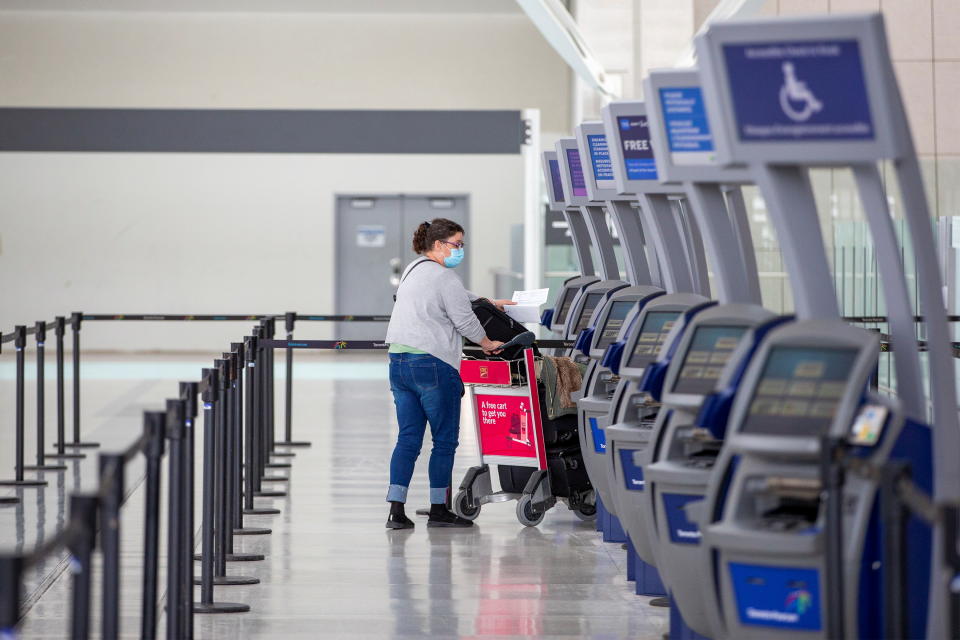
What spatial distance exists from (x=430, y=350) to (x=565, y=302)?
4.04ft

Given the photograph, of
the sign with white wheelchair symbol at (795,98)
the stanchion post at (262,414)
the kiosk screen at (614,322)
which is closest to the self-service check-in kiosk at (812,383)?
the sign with white wheelchair symbol at (795,98)

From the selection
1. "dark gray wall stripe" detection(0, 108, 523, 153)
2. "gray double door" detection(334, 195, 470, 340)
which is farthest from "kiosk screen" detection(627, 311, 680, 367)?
"gray double door" detection(334, 195, 470, 340)

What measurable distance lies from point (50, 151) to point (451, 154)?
492 centimetres

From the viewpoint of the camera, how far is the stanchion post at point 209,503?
187 inches

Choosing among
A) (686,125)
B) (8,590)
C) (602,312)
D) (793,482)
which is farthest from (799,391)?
(602,312)

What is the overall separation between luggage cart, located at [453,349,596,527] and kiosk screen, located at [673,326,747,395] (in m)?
2.73

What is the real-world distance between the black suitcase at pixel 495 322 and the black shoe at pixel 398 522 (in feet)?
2.97

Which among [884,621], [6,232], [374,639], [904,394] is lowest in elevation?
[374,639]

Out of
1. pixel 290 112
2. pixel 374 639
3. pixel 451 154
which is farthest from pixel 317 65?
pixel 374 639

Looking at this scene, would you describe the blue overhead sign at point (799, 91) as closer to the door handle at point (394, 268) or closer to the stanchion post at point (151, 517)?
the stanchion post at point (151, 517)

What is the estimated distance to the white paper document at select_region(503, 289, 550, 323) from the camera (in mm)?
6590

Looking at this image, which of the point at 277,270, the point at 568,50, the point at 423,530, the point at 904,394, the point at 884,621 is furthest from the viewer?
the point at 277,270

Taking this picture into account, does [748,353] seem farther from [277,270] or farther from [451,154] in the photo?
[277,270]

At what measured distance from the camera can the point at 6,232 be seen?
1702cm
